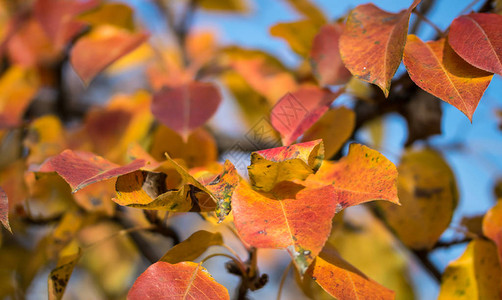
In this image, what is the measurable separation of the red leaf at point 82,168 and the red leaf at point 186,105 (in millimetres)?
135

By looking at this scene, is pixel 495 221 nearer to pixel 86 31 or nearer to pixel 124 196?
pixel 124 196

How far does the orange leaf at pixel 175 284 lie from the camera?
1.25ft

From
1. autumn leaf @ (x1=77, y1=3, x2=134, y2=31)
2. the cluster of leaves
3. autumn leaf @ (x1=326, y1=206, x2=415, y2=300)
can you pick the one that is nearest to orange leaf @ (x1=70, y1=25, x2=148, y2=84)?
the cluster of leaves

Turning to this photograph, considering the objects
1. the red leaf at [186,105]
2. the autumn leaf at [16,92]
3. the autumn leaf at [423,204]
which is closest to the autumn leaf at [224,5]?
the autumn leaf at [16,92]

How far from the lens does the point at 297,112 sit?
0.51 meters

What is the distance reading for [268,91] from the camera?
30.0 inches

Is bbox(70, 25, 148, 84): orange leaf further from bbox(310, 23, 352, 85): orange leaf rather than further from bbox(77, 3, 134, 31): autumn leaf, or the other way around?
bbox(310, 23, 352, 85): orange leaf

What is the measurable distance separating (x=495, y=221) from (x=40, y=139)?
0.73m

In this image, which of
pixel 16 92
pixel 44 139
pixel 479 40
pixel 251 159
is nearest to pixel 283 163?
pixel 251 159

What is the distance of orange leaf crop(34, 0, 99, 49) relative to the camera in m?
0.75

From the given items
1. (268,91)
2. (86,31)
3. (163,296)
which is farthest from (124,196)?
(86,31)

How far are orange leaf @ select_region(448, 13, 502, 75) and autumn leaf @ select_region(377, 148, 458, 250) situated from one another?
0.97 ft

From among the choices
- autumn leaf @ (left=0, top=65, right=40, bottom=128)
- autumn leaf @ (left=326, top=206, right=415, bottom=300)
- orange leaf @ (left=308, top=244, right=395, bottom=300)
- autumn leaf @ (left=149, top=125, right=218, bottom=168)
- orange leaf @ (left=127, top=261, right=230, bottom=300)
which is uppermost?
orange leaf @ (left=308, top=244, right=395, bottom=300)

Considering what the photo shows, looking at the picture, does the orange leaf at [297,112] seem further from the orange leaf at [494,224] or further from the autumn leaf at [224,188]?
the orange leaf at [494,224]
